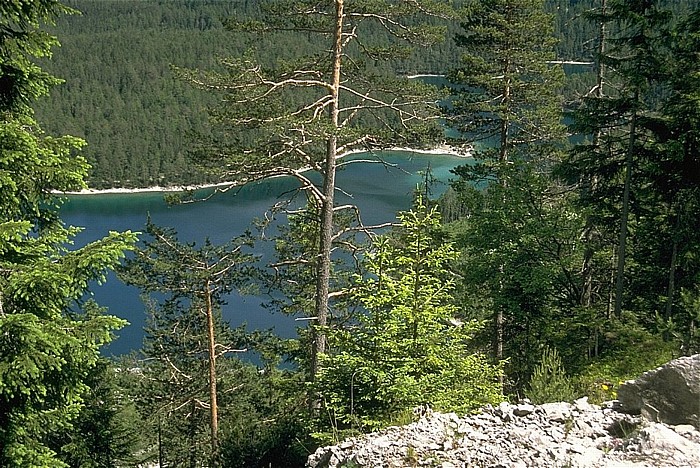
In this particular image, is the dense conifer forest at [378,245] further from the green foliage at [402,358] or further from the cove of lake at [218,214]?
the cove of lake at [218,214]

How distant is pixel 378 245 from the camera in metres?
7.44

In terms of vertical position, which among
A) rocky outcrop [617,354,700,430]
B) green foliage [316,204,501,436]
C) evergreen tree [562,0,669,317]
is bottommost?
green foliage [316,204,501,436]

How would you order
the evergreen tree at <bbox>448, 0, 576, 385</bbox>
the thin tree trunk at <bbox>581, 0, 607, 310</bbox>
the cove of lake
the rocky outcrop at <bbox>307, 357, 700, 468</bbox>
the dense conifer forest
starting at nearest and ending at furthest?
1. the rocky outcrop at <bbox>307, 357, 700, 468</bbox>
2. the dense conifer forest
3. the evergreen tree at <bbox>448, 0, 576, 385</bbox>
4. the thin tree trunk at <bbox>581, 0, 607, 310</bbox>
5. the cove of lake

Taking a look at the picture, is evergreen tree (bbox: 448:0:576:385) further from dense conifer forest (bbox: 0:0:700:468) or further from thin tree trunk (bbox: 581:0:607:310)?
thin tree trunk (bbox: 581:0:607:310)

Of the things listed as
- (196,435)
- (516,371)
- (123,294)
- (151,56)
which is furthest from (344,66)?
(151,56)

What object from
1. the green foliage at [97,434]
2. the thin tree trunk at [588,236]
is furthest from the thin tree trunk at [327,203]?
the thin tree trunk at [588,236]

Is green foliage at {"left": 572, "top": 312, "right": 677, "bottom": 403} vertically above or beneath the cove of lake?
above

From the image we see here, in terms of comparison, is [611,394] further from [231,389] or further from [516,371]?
[231,389]

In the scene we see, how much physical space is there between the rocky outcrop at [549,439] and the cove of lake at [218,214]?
3353 centimetres

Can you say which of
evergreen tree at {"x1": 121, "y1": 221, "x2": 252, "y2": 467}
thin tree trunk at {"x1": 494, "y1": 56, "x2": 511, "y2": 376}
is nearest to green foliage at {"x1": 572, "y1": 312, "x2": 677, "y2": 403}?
thin tree trunk at {"x1": 494, "y1": 56, "x2": 511, "y2": 376}

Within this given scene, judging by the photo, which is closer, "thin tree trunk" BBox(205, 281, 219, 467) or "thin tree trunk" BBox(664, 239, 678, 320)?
"thin tree trunk" BBox(664, 239, 678, 320)

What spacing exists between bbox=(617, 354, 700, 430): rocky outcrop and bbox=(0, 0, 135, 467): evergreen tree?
4217 millimetres

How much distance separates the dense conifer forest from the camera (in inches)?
210

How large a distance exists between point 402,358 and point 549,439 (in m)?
2.22
